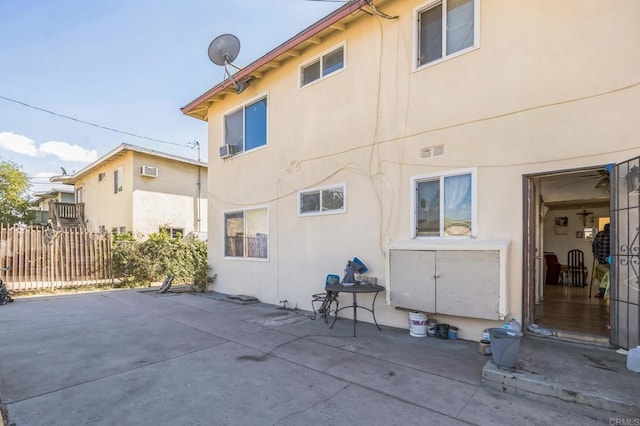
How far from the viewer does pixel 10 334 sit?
552cm

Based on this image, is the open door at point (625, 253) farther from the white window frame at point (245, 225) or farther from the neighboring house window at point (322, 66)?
the white window frame at point (245, 225)

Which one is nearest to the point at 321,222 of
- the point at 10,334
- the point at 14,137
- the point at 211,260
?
the point at 211,260

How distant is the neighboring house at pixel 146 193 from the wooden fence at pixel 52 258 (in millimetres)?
2835

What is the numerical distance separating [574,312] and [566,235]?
588cm

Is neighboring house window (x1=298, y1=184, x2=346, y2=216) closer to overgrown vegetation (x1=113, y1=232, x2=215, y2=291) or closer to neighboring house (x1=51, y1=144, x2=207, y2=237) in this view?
overgrown vegetation (x1=113, y1=232, x2=215, y2=291)

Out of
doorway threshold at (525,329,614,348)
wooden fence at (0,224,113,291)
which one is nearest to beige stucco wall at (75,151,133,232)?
wooden fence at (0,224,113,291)

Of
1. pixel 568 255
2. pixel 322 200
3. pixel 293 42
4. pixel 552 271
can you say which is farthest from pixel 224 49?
pixel 568 255

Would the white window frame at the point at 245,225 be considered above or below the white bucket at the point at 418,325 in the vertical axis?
above

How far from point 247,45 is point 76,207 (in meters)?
16.4

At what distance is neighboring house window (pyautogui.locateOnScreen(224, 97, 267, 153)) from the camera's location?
8.69m

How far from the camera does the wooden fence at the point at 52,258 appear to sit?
10.1 meters

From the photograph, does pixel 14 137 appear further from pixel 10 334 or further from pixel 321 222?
pixel 321 222

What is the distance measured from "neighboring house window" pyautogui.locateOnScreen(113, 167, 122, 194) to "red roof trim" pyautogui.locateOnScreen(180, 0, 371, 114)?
27.6 ft

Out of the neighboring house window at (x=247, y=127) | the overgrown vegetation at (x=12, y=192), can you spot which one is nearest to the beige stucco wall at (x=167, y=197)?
the neighboring house window at (x=247, y=127)
